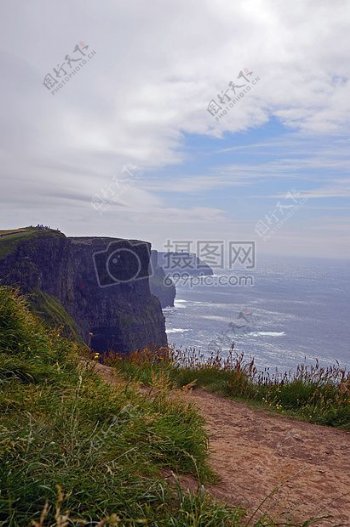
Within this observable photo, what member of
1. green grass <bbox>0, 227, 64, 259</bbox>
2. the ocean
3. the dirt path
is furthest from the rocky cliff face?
the dirt path

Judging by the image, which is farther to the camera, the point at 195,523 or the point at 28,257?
the point at 28,257

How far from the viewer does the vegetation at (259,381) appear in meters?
8.30

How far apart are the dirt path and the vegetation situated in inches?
18.9

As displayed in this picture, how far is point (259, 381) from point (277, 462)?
14.1 ft

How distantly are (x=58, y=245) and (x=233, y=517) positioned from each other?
235ft

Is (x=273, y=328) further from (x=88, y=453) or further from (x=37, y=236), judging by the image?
(x=88, y=453)

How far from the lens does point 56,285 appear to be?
73.1m

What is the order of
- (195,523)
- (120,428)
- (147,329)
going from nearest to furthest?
1. (195,523)
2. (120,428)
3. (147,329)

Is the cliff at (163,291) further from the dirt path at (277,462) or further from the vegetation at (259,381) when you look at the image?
the dirt path at (277,462)

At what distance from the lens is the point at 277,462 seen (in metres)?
5.47

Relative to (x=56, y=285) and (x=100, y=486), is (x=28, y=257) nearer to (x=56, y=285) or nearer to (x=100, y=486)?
(x=56, y=285)

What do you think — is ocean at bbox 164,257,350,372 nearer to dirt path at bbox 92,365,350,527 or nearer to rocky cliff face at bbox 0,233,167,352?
rocky cliff face at bbox 0,233,167,352

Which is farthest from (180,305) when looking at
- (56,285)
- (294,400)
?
(294,400)

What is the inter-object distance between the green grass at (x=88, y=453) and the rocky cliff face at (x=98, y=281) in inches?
2131
